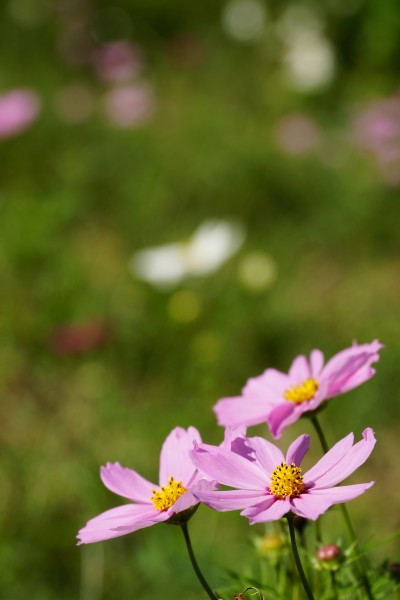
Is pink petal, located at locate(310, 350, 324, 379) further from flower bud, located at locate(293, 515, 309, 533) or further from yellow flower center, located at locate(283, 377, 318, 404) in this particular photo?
flower bud, located at locate(293, 515, 309, 533)

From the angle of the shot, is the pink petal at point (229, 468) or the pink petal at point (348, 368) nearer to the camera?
the pink petal at point (229, 468)

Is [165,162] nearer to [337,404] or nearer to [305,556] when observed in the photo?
[337,404]

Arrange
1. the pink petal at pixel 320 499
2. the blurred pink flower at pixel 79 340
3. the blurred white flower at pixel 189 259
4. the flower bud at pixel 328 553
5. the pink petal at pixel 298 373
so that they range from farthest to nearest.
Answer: the blurred white flower at pixel 189 259, the blurred pink flower at pixel 79 340, the pink petal at pixel 298 373, the flower bud at pixel 328 553, the pink petal at pixel 320 499

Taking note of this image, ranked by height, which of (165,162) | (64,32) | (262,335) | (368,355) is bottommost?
(368,355)

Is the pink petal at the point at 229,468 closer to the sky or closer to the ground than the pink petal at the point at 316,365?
closer to the ground

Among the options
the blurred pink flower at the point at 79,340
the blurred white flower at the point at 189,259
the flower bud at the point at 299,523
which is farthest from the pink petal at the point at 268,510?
the blurred white flower at the point at 189,259

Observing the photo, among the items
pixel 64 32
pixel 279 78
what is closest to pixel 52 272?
pixel 279 78

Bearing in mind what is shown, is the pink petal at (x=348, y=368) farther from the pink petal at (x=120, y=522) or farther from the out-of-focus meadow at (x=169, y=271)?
the out-of-focus meadow at (x=169, y=271)
